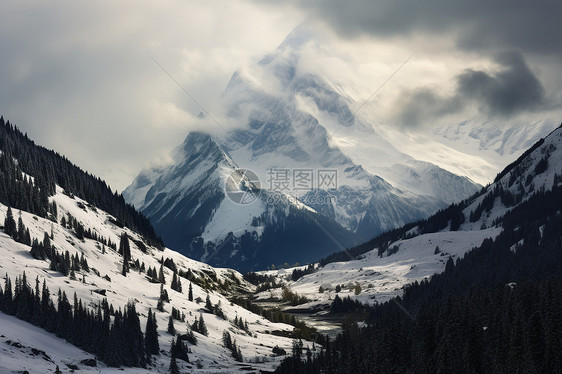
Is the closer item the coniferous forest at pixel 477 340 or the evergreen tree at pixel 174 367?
the coniferous forest at pixel 477 340

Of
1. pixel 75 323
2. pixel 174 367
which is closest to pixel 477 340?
pixel 174 367

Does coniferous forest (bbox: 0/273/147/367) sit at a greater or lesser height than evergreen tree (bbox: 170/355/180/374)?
greater

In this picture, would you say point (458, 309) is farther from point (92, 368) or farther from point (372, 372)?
point (92, 368)

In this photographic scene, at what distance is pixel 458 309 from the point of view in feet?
577

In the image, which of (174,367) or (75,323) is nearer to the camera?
(75,323)

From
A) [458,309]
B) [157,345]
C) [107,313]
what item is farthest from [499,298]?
[107,313]

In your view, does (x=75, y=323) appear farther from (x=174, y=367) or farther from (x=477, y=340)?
(x=477, y=340)

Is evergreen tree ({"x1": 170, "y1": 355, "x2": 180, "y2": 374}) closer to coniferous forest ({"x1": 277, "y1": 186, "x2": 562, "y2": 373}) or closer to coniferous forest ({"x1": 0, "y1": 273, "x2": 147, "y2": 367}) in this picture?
coniferous forest ({"x1": 0, "y1": 273, "x2": 147, "y2": 367})

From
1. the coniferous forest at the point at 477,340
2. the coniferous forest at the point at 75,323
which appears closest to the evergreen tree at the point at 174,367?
the coniferous forest at the point at 75,323

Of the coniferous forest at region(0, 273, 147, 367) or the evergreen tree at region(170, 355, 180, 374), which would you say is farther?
the evergreen tree at region(170, 355, 180, 374)

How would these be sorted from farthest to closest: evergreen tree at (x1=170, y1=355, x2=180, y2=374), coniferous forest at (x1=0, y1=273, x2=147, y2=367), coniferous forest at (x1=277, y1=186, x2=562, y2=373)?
evergreen tree at (x1=170, y1=355, x2=180, y2=374)
coniferous forest at (x1=0, y1=273, x2=147, y2=367)
coniferous forest at (x1=277, y1=186, x2=562, y2=373)

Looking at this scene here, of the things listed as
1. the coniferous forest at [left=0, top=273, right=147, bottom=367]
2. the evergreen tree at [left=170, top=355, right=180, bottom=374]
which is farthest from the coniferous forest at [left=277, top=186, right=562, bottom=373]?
the coniferous forest at [left=0, top=273, right=147, bottom=367]

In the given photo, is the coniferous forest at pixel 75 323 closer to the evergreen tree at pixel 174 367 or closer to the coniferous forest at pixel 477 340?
the evergreen tree at pixel 174 367

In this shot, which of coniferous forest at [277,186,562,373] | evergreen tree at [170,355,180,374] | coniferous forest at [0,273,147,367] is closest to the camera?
coniferous forest at [277,186,562,373]
